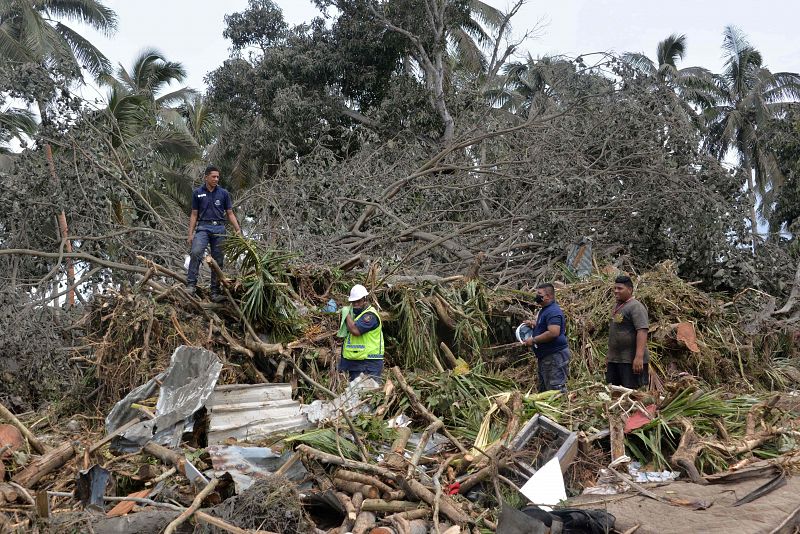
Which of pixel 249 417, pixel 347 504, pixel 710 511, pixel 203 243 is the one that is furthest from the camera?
pixel 203 243

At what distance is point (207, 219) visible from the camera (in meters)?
7.35

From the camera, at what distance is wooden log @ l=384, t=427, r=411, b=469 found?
4.39 meters

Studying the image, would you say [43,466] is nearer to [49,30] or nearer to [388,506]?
[388,506]

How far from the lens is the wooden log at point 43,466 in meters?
4.59

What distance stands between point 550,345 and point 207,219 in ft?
11.4

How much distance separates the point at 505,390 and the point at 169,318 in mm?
3064

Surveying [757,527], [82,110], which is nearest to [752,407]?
[757,527]

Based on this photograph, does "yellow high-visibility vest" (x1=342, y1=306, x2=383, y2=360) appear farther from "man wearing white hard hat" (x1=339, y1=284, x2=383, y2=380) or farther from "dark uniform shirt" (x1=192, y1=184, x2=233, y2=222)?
"dark uniform shirt" (x1=192, y1=184, x2=233, y2=222)

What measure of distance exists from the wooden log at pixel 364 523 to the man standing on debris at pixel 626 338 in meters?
2.98

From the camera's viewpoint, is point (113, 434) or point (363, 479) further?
point (113, 434)

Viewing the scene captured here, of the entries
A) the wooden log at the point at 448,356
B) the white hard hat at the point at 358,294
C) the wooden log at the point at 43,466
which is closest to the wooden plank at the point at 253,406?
the wooden log at the point at 43,466

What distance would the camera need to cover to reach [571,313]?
26.7 feet

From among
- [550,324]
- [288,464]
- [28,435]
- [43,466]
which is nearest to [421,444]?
[288,464]

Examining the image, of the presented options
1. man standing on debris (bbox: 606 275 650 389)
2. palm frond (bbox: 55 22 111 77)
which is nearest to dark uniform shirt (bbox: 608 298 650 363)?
man standing on debris (bbox: 606 275 650 389)
